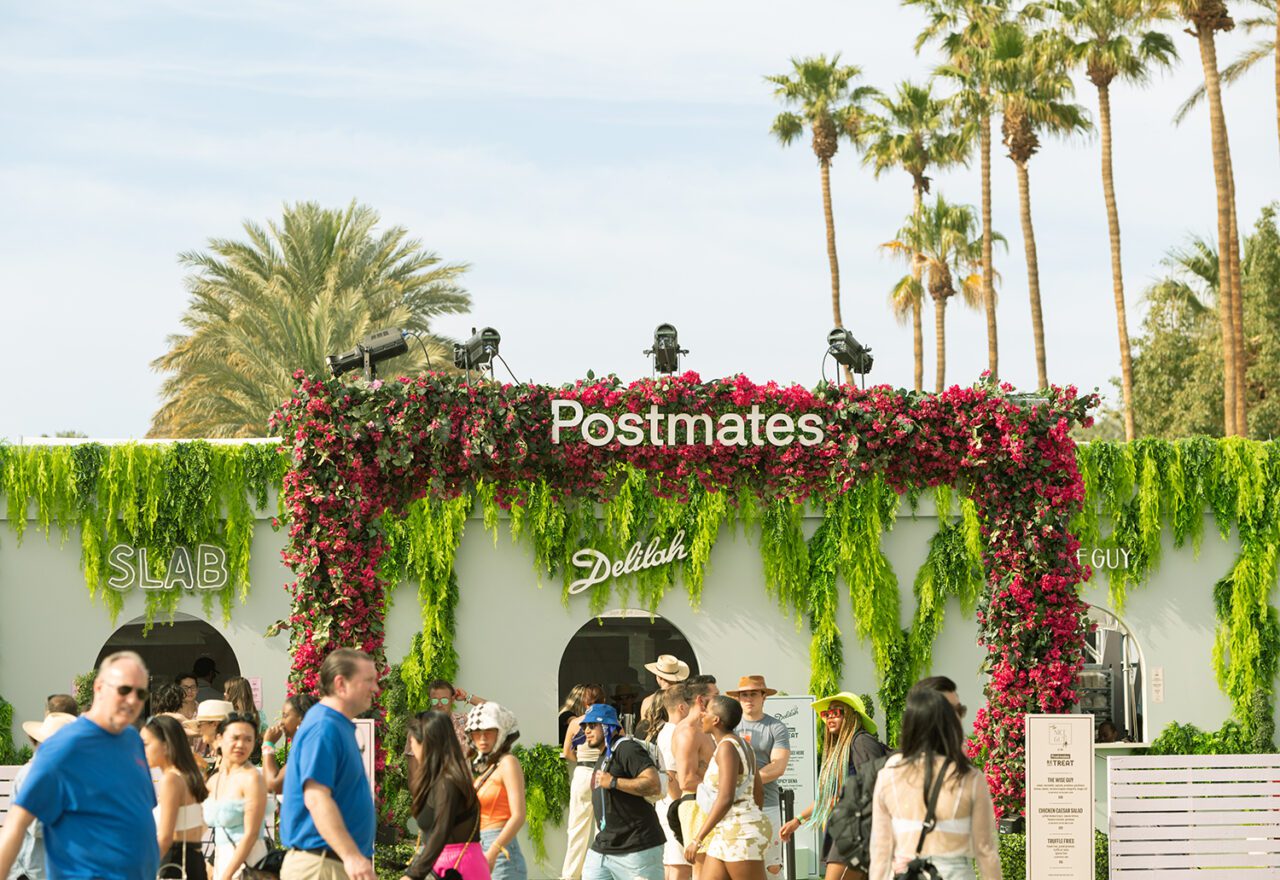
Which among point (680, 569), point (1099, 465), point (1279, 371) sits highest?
point (1279, 371)

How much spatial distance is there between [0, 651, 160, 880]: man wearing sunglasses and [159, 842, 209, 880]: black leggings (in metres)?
1.82

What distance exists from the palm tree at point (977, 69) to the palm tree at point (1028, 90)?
4.77 ft

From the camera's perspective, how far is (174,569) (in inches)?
679

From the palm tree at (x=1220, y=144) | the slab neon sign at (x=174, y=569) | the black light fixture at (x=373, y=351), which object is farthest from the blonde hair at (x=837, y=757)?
the palm tree at (x=1220, y=144)

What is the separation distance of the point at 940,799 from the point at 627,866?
2.95 m

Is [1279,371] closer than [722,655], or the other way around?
[722,655]

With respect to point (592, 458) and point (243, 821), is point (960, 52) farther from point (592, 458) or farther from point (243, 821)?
point (243, 821)

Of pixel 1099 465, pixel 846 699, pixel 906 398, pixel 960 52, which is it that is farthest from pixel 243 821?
pixel 960 52

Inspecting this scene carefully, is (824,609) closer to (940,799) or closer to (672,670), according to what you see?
(672,670)

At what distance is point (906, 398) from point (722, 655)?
4855mm

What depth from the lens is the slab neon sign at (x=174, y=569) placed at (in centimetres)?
1720

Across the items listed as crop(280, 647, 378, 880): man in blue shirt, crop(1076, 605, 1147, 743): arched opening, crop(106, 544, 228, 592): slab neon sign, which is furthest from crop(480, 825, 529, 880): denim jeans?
crop(1076, 605, 1147, 743): arched opening

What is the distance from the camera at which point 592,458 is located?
1373cm

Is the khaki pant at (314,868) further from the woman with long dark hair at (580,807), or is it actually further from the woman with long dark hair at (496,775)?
the woman with long dark hair at (580,807)
